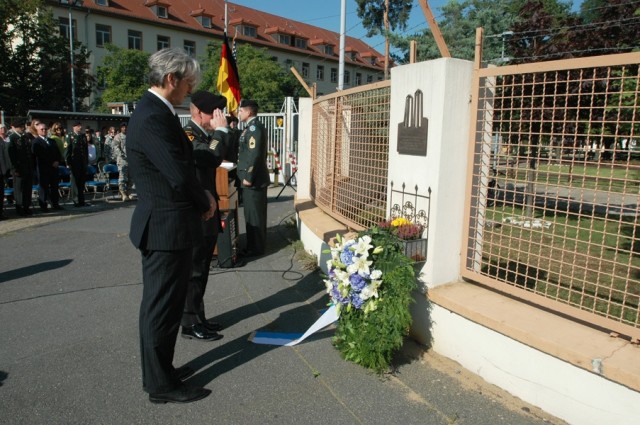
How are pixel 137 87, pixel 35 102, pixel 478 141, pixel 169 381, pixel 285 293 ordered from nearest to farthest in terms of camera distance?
1. pixel 169 381
2. pixel 478 141
3. pixel 285 293
4. pixel 35 102
5. pixel 137 87

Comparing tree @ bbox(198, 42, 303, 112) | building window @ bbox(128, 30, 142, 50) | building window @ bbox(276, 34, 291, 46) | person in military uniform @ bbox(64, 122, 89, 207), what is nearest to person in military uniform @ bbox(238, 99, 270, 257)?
person in military uniform @ bbox(64, 122, 89, 207)

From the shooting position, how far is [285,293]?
5.15m

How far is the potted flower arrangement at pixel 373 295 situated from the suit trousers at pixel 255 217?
10.9 feet

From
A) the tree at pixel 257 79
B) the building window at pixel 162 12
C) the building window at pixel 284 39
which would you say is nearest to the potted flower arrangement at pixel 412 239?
the tree at pixel 257 79

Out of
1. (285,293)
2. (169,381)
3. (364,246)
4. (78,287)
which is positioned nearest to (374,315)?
(364,246)

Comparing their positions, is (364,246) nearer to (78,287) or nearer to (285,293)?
(285,293)

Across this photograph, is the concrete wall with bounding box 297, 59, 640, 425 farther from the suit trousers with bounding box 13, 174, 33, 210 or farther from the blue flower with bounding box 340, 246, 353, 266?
the suit trousers with bounding box 13, 174, 33, 210

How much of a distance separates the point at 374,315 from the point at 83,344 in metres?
2.38

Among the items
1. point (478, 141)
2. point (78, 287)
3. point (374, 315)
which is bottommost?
point (78, 287)

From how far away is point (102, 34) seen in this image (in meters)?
42.0

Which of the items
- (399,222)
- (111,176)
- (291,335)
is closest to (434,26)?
(399,222)

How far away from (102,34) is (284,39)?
22424 mm

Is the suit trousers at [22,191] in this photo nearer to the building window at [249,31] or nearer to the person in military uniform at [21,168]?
the person in military uniform at [21,168]

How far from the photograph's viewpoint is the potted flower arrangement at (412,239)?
140 inches
